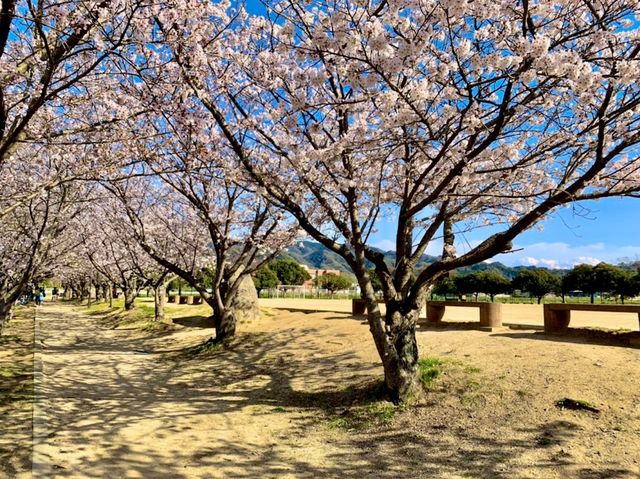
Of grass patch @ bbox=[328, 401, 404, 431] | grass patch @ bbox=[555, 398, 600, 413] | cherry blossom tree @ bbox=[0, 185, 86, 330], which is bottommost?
grass patch @ bbox=[328, 401, 404, 431]

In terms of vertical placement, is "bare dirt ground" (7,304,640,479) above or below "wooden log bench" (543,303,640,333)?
below

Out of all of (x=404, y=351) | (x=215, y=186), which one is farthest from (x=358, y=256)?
(x=215, y=186)

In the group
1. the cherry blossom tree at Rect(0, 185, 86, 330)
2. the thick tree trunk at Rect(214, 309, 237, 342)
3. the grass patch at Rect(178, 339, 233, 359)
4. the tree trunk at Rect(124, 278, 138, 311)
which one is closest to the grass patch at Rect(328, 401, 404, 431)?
the cherry blossom tree at Rect(0, 185, 86, 330)

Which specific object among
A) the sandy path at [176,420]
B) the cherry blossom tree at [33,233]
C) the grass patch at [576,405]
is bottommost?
the sandy path at [176,420]

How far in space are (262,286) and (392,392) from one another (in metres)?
67.9

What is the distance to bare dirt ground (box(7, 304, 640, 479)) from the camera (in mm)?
4945

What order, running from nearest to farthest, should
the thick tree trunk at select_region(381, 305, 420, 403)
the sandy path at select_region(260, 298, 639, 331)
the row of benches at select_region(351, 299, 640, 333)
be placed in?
the thick tree trunk at select_region(381, 305, 420, 403)
the row of benches at select_region(351, 299, 640, 333)
the sandy path at select_region(260, 298, 639, 331)

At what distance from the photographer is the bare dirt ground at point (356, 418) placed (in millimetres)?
4945

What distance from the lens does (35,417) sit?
22.2 ft

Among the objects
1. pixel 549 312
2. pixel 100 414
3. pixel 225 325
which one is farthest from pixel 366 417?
pixel 225 325

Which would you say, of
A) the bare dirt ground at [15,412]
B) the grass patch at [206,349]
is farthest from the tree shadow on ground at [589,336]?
the bare dirt ground at [15,412]

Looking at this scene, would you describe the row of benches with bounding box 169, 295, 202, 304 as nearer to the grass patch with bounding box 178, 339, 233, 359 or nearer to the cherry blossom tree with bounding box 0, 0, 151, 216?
the grass patch with bounding box 178, 339, 233, 359

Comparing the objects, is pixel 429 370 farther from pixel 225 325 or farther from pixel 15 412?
pixel 225 325

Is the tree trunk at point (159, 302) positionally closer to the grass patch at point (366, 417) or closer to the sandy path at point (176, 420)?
the sandy path at point (176, 420)
